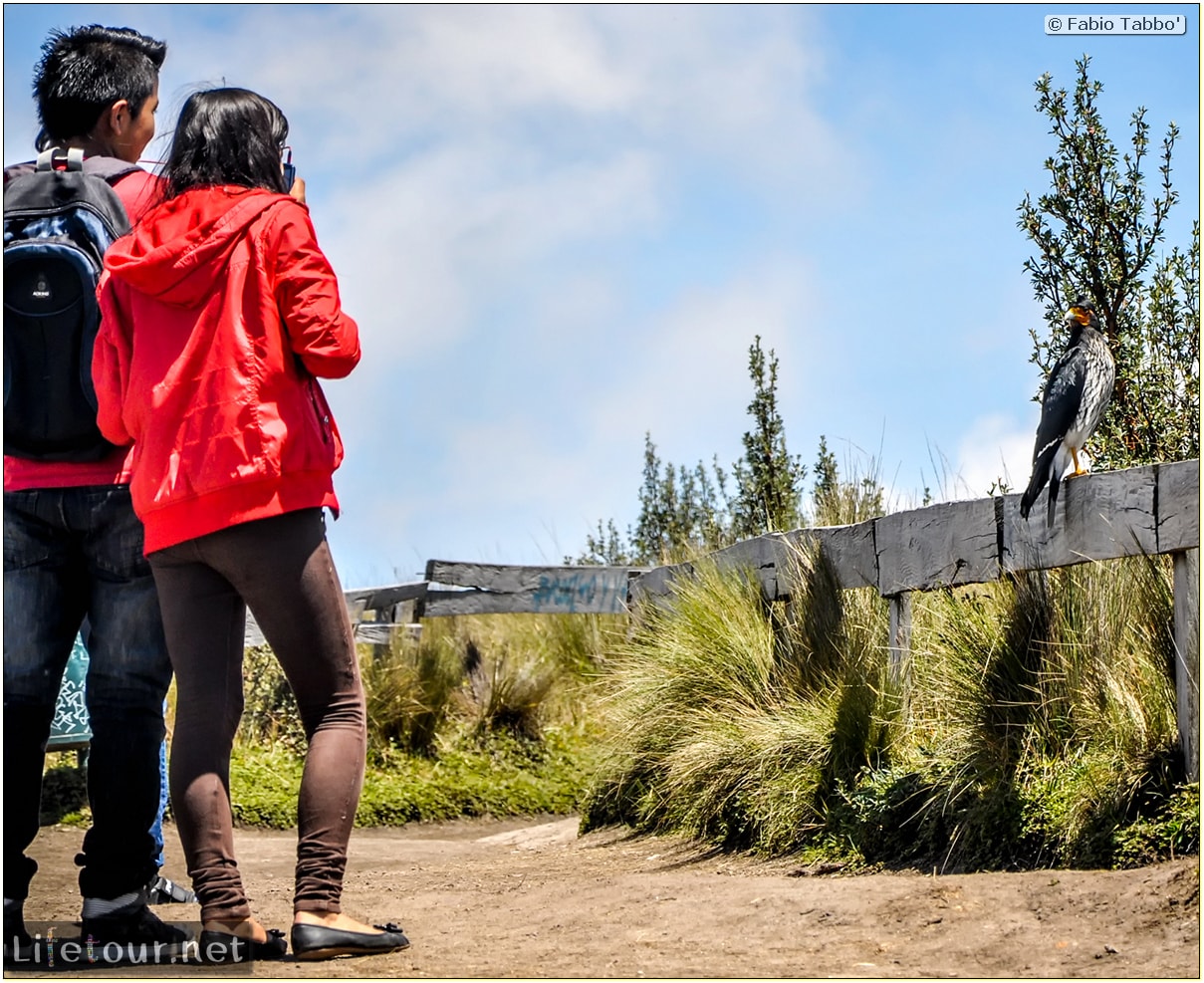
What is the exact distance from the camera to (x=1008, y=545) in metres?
4.46

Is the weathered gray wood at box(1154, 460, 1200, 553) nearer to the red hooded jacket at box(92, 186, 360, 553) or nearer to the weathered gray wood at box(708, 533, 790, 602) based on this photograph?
the weathered gray wood at box(708, 533, 790, 602)

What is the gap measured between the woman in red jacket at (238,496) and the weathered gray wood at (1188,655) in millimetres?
2194

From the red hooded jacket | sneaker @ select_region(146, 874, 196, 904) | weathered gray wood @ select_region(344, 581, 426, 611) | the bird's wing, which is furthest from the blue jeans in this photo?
weathered gray wood @ select_region(344, 581, 426, 611)

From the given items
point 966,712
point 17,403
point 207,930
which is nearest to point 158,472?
point 17,403

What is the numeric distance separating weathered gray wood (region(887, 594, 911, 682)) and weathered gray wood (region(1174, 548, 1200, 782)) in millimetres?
1256

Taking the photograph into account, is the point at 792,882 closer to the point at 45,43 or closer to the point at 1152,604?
the point at 1152,604

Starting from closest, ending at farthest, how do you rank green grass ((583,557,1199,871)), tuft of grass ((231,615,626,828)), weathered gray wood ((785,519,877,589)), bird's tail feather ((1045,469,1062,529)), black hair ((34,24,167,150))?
black hair ((34,24,167,150)) < green grass ((583,557,1199,871)) < bird's tail feather ((1045,469,1062,529)) < weathered gray wood ((785,519,877,589)) < tuft of grass ((231,615,626,828))

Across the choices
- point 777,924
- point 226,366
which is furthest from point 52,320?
point 777,924

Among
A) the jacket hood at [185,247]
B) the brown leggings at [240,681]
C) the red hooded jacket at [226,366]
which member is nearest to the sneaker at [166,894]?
the brown leggings at [240,681]

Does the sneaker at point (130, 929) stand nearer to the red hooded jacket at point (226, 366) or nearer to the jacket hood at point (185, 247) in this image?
the red hooded jacket at point (226, 366)

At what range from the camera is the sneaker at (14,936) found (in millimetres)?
2941

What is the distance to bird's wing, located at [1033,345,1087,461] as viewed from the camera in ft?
14.6

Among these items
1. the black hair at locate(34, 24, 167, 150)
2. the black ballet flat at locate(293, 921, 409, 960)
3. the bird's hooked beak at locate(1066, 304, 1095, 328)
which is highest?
the black hair at locate(34, 24, 167, 150)

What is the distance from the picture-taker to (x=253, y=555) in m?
2.87
